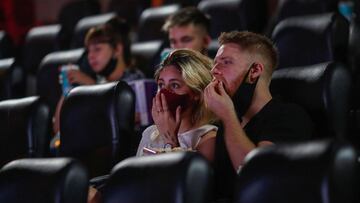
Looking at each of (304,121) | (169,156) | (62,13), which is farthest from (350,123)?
(62,13)

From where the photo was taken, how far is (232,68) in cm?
197

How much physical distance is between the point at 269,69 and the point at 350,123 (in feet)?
1.32

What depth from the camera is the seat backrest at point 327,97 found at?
1958mm

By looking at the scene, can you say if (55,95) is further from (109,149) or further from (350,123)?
(350,123)

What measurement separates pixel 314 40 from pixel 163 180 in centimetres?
114

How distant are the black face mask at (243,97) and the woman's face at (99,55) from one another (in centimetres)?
134

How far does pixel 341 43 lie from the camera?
246 centimetres

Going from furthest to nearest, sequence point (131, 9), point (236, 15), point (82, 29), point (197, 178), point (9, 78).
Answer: point (131, 9), point (82, 29), point (9, 78), point (236, 15), point (197, 178)

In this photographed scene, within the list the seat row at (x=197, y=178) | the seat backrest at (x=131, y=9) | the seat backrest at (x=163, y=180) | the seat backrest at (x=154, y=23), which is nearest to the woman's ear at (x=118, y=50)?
the seat backrest at (x=154, y=23)

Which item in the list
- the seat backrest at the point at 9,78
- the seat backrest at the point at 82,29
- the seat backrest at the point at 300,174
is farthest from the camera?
the seat backrest at the point at 82,29

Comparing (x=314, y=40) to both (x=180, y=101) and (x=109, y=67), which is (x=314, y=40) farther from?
(x=109, y=67)

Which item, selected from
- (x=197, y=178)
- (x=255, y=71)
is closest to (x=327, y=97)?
(x=255, y=71)

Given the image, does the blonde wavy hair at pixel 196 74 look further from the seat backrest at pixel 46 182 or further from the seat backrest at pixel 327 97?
the seat backrest at pixel 46 182

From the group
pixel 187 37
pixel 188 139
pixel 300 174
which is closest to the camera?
pixel 300 174
